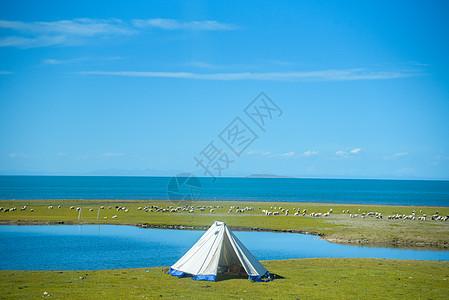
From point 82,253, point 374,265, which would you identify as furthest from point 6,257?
point 374,265

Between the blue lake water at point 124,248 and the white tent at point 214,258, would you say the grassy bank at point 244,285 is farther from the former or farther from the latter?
the blue lake water at point 124,248

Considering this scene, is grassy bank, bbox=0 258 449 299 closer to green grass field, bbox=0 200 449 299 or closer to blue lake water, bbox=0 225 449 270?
green grass field, bbox=0 200 449 299

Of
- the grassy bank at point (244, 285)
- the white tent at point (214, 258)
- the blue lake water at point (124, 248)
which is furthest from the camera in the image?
the blue lake water at point (124, 248)

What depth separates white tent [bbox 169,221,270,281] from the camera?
2323 centimetres

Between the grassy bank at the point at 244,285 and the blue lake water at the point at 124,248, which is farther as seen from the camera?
the blue lake water at the point at 124,248

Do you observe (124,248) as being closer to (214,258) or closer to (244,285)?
(214,258)

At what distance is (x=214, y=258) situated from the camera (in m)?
23.4

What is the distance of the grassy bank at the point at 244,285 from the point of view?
20.0 m

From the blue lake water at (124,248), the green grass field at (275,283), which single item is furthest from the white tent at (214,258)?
the blue lake water at (124,248)

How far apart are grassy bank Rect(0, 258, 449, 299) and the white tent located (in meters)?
0.61

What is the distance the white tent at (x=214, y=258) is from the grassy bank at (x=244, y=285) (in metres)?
0.61

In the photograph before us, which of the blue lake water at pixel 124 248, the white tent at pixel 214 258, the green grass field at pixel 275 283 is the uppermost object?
the white tent at pixel 214 258

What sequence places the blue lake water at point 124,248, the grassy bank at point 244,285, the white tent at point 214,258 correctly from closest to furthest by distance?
the grassy bank at point 244,285, the white tent at point 214,258, the blue lake water at point 124,248

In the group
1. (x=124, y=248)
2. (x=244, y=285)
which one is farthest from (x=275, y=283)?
(x=124, y=248)
